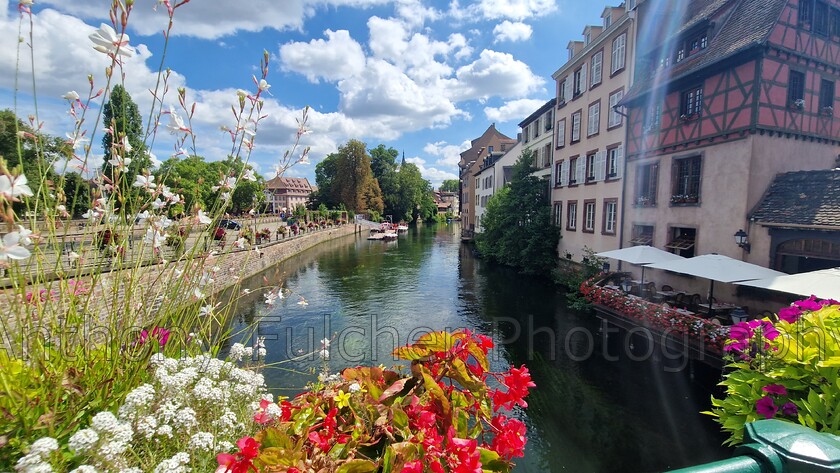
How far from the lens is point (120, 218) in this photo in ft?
6.93

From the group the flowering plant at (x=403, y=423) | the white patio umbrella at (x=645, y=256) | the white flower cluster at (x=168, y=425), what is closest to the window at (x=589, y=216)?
the white patio umbrella at (x=645, y=256)

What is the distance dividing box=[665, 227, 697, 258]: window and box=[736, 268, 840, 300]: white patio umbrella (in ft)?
15.2

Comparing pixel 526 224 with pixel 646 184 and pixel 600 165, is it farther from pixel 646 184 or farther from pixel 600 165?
pixel 646 184

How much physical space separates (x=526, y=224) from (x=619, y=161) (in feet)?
23.7

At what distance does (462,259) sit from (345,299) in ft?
48.3

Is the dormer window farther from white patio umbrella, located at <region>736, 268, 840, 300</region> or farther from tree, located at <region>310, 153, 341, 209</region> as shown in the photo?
tree, located at <region>310, 153, 341, 209</region>

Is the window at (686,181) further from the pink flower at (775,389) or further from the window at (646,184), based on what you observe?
the pink flower at (775,389)

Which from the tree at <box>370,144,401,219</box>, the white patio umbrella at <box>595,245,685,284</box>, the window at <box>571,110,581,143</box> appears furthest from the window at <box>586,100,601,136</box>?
the tree at <box>370,144,401,219</box>

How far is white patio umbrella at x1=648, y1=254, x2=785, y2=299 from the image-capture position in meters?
9.64

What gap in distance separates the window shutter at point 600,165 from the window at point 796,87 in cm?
679

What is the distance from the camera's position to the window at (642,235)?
15.3m

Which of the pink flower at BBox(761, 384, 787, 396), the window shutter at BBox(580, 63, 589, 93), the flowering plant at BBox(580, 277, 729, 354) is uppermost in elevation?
the window shutter at BBox(580, 63, 589, 93)

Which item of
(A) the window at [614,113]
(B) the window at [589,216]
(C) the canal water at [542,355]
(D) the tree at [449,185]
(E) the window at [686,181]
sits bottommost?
(C) the canal water at [542,355]

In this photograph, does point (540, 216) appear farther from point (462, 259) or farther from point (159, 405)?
point (159, 405)
